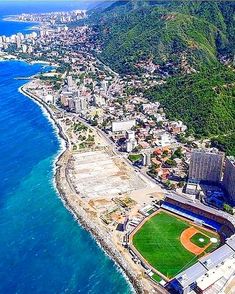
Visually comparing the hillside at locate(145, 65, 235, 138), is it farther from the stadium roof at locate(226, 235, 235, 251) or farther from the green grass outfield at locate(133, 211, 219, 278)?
the stadium roof at locate(226, 235, 235, 251)

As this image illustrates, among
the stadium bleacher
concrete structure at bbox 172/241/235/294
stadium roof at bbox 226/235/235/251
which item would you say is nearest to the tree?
the stadium bleacher

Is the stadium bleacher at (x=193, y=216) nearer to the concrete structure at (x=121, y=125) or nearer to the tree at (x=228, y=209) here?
the tree at (x=228, y=209)

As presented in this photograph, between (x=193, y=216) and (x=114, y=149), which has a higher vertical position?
(x=114, y=149)

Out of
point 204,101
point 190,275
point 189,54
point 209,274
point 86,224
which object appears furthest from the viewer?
point 189,54

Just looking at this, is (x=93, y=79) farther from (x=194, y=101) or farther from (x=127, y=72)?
(x=194, y=101)

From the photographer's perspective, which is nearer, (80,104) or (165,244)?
(165,244)

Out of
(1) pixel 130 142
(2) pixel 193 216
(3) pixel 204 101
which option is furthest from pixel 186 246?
(3) pixel 204 101

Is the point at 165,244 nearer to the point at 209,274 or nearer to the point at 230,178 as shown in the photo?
the point at 209,274
